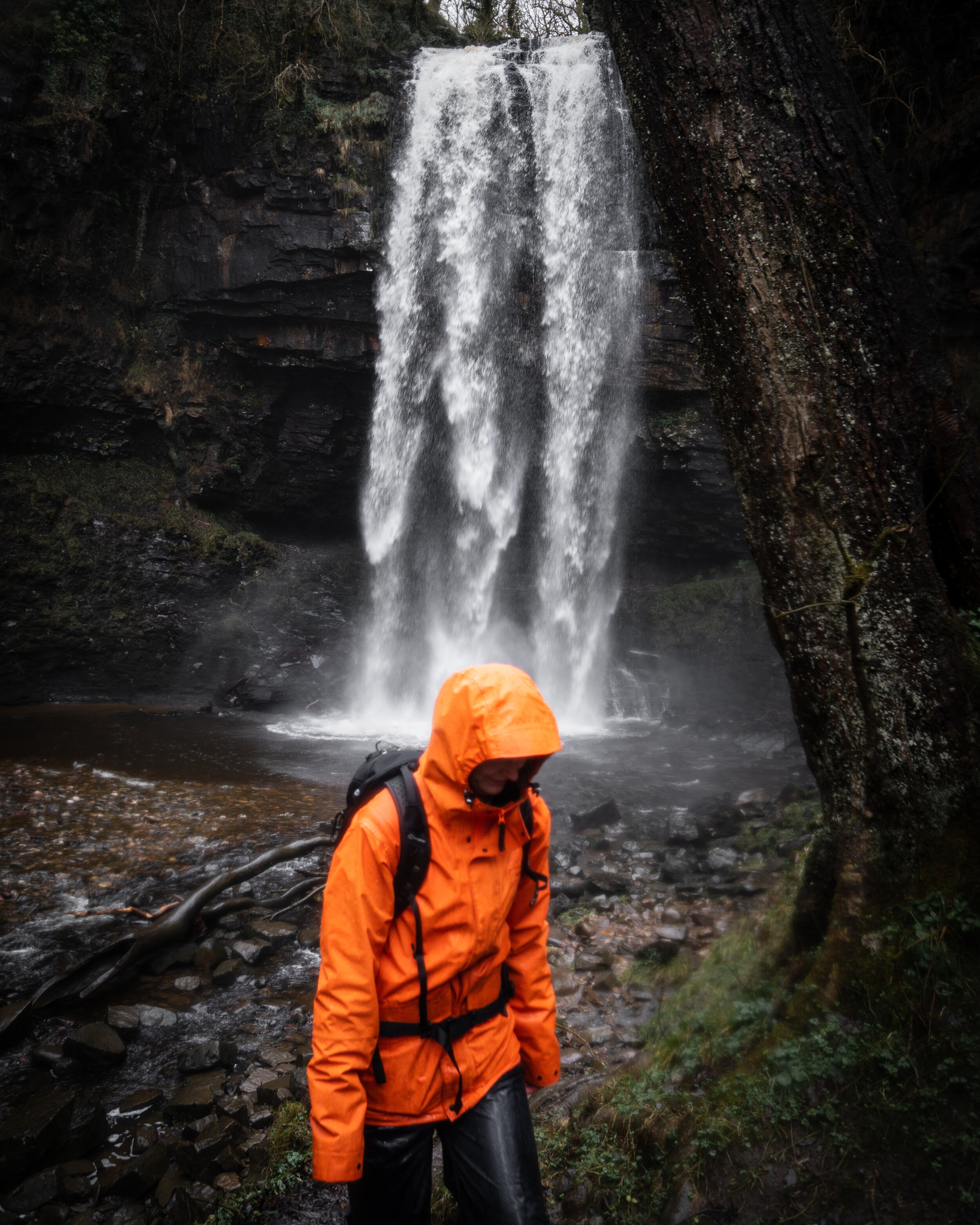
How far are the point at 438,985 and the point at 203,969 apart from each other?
3.10 m

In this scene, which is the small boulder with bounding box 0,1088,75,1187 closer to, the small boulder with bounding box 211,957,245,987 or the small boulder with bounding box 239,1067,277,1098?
the small boulder with bounding box 239,1067,277,1098

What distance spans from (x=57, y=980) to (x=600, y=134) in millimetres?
14869

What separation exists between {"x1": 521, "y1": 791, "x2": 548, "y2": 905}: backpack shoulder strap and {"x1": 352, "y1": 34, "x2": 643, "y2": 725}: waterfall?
1164 cm

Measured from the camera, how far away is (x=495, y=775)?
69.3 inches

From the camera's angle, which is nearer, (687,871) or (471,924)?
(471,924)

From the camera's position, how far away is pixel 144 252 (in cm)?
1387

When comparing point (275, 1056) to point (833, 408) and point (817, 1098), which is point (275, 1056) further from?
point (833, 408)

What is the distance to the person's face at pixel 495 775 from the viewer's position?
1745 millimetres

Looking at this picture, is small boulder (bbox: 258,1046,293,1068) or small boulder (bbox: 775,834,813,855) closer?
small boulder (bbox: 258,1046,293,1068)

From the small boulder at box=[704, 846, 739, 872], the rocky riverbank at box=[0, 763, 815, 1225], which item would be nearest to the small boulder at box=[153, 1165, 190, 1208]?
the rocky riverbank at box=[0, 763, 815, 1225]

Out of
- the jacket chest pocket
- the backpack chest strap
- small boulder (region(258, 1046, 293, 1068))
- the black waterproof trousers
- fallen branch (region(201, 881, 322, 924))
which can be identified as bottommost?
small boulder (region(258, 1046, 293, 1068))

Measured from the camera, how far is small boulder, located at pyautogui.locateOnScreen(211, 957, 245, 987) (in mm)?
4016

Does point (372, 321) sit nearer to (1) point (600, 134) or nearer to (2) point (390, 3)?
(1) point (600, 134)

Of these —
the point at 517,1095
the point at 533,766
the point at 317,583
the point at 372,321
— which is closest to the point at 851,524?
the point at 533,766
